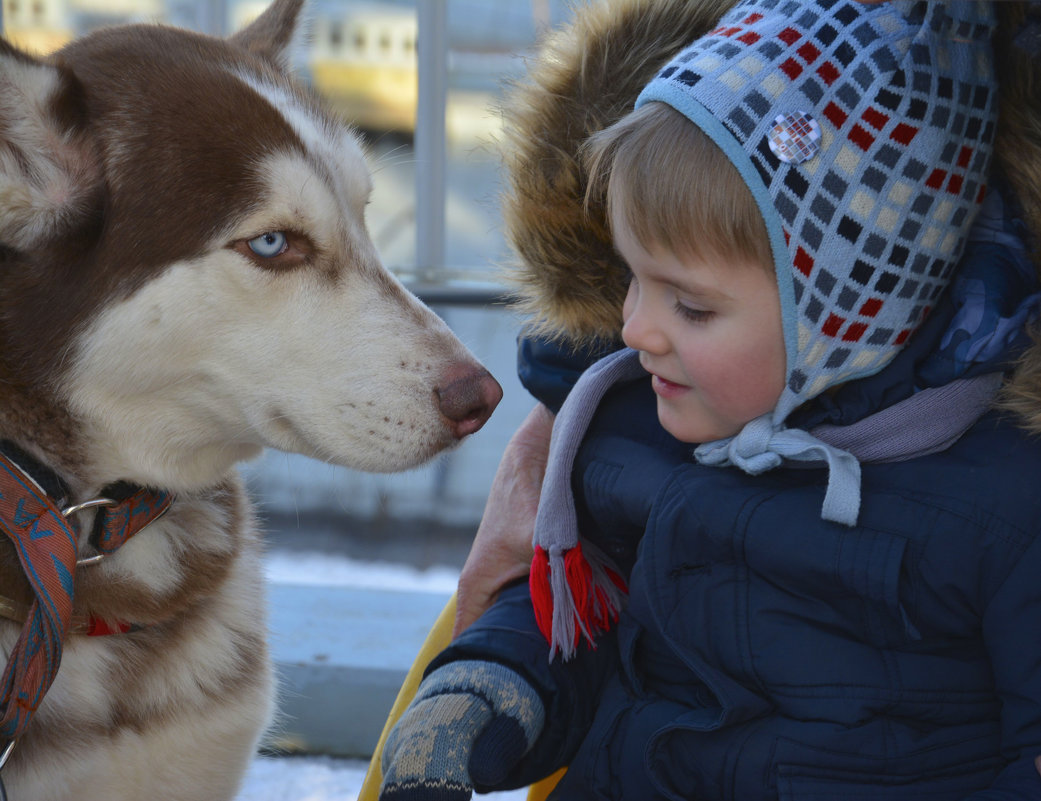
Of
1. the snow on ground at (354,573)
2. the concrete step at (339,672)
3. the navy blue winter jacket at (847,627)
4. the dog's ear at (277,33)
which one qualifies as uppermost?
the dog's ear at (277,33)

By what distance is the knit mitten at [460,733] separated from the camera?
3.91 ft

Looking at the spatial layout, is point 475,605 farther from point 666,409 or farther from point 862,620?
point 862,620

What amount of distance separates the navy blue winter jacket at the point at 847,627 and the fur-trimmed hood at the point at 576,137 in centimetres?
29

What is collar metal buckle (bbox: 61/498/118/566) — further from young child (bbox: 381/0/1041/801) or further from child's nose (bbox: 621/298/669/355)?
child's nose (bbox: 621/298/669/355)

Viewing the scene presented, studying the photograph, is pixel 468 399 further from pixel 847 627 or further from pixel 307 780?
pixel 307 780

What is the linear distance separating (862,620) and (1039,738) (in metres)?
0.21

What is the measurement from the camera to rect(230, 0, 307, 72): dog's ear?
1647mm

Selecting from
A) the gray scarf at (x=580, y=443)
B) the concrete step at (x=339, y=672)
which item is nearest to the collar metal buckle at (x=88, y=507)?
the gray scarf at (x=580, y=443)

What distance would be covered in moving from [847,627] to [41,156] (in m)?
1.12

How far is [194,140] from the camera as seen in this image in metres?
1.31

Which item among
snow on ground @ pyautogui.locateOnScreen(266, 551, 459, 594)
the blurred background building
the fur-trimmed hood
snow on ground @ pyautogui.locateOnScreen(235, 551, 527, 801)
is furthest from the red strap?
the blurred background building

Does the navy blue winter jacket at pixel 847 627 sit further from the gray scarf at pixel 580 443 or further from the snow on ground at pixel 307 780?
the snow on ground at pixel 307 780

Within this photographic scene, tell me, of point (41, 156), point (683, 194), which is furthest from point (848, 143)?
point (41, 156)

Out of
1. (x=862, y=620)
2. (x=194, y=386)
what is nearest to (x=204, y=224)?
(x=194, y=386)
